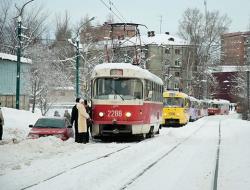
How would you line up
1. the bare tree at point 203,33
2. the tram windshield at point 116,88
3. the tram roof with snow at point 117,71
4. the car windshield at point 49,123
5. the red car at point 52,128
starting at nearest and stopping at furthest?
the red car at point 52,128 → the car windshield at point 49,123 → the tram windshield at point 116,88 → the tram roof with snow at point 117,71 → the bare tree at point 203,33

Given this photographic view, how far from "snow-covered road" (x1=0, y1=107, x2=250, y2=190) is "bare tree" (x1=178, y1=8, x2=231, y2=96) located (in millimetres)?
54743

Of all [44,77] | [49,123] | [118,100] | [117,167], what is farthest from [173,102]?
[117,167]

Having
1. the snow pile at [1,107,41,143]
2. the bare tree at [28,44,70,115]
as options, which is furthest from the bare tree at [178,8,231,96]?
the snow pile at [1,107,41,143]

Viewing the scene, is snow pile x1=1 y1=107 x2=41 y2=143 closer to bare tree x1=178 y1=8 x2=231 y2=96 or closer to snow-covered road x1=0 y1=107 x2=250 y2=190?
snow-covered road x1=0 y1=107 x2=250 y2=190

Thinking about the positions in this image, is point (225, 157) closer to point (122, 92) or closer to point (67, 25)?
point (122, 92)

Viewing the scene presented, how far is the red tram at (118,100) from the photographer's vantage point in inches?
821

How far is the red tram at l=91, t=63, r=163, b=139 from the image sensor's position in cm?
2084

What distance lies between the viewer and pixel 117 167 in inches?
489

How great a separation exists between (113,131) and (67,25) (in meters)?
63.8

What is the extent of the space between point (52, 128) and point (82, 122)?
1195 millimetres

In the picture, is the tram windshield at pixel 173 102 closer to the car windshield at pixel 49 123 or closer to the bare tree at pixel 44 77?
the bare tree at pixel 44 77

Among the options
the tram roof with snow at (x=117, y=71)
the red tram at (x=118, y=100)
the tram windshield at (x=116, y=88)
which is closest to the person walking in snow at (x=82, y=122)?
the red tram at (x=118, y=100)

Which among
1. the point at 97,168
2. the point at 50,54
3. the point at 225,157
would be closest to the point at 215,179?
the point at 97,168

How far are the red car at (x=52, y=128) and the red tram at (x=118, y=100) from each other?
1091mm
